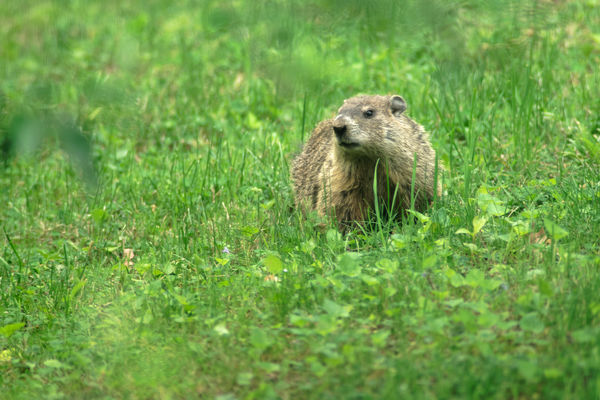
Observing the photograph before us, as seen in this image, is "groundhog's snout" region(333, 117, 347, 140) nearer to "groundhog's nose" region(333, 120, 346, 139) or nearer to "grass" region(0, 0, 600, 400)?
"groundhog's nose" region(333, 120, 346, 139)

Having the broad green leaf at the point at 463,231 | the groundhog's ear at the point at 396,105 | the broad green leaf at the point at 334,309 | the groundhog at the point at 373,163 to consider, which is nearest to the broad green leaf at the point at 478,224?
the broad green leaf at the point at 463,231

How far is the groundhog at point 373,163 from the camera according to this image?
507cm

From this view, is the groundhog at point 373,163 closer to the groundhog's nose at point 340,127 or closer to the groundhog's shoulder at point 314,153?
the groundhog's nose at point 340,127

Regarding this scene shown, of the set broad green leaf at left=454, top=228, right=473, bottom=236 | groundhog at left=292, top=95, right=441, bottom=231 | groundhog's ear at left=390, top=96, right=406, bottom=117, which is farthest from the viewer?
groundhog's ear at left=390, top=96, right=406, bottom=117

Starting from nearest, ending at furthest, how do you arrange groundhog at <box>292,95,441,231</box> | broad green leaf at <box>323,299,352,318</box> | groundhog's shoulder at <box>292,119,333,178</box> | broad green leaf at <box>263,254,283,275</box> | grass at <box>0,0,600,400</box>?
1. grass at <box>0,0,600,400</box>
2. broad green leaf at <box>323,299,352,318</box>
3. broad green leaf at <box>263,254,283,275</box>
4. groundhog at <box>292,95,441,231</box>
5. groundhog's shoulder at <box>292,119,333,178</box>

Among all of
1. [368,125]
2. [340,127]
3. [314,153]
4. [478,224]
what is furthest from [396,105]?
[478,224]

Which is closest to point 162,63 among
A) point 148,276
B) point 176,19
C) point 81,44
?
point 176,19

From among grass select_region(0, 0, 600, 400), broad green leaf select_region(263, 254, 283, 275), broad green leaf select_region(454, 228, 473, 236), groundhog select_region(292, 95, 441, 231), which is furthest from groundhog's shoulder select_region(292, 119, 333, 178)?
broad green leaf select_region(263, 254, 283, 275)

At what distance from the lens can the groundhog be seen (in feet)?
16.6

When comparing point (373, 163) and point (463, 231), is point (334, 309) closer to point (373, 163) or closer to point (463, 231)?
point (463, 231)

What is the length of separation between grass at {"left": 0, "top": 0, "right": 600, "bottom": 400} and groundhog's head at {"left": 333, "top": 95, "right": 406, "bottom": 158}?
59 centimetres

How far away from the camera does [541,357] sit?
9.34 ft

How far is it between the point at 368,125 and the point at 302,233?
3.18 feet

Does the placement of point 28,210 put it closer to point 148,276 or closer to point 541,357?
point 148,276
